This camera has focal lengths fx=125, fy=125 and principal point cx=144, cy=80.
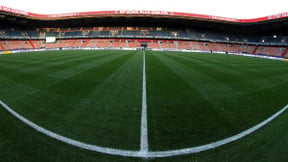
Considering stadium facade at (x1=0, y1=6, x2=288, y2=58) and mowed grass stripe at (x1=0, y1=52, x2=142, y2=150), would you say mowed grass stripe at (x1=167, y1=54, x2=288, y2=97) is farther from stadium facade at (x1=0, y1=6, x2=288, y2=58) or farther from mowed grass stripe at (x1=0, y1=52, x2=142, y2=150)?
stadium facade at (x1=0, y1=6, x2=288, y2=58)

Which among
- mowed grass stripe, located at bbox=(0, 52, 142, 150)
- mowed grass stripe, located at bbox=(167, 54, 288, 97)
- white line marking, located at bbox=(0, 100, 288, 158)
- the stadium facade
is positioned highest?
the stadium facade

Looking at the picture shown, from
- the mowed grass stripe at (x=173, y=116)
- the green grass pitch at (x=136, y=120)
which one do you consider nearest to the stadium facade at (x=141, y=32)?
the green grass pitch at (x=136, y=120)

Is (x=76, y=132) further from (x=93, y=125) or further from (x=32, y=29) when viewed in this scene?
(x=32, y=29)

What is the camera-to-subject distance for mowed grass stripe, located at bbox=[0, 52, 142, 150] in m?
2.79

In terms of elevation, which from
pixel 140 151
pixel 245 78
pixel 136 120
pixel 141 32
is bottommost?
pixel 140 151

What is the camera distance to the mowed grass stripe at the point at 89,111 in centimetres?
279

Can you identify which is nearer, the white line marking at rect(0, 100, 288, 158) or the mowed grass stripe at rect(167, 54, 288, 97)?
the white line marking at rect(0, 100, 288, 158)

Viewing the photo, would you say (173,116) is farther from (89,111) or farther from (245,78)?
(245,78)

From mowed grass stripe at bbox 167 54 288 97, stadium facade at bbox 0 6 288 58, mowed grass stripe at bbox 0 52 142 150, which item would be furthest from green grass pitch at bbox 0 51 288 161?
stadium facade at bbox 0 6 288 58

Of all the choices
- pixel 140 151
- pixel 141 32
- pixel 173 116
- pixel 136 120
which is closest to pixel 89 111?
pixel 136 120

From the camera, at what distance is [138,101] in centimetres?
457

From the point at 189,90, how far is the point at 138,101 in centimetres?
260

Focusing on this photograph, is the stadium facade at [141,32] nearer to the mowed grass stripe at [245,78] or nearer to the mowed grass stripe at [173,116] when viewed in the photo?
the mowed grass stripe at [245,78]

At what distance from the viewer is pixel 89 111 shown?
3816 millimetres
